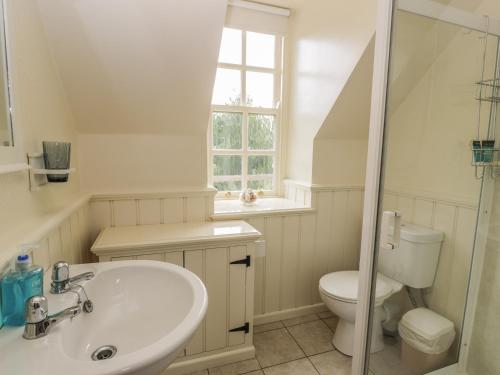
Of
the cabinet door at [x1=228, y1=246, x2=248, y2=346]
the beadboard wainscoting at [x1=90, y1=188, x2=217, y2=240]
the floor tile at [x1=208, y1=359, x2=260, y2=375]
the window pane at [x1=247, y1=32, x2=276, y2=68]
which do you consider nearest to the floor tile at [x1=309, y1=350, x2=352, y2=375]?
the floor tile at [x1=208, y1=359, x2=260, y2=375]

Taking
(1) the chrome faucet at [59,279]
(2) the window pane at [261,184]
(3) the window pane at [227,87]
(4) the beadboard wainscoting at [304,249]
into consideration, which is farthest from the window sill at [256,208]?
(1) the chrome faucet at [59,279]

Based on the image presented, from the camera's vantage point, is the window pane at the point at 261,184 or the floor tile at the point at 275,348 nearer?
the floor tile at the point at 275,348

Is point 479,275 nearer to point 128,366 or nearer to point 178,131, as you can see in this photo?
point 128,366

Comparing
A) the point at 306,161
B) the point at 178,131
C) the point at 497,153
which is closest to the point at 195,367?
the point at 178,131

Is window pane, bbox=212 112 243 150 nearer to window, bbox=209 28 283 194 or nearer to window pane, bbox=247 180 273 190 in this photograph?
window, bbox=209 28 283 194

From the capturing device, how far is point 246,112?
2340 millimetres

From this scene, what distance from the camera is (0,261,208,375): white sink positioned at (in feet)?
1.89

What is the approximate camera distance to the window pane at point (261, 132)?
2.39 m

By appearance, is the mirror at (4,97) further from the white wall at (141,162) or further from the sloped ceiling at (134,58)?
the white wall at (141,162)

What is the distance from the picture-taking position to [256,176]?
96.3 inches

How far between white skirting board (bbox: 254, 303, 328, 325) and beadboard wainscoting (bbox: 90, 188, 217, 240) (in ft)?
2.76

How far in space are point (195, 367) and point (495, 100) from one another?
2.04 metres

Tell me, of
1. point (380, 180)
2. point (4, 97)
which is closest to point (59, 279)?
point (4, 97)

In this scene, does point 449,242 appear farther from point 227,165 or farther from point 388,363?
point 227,165
